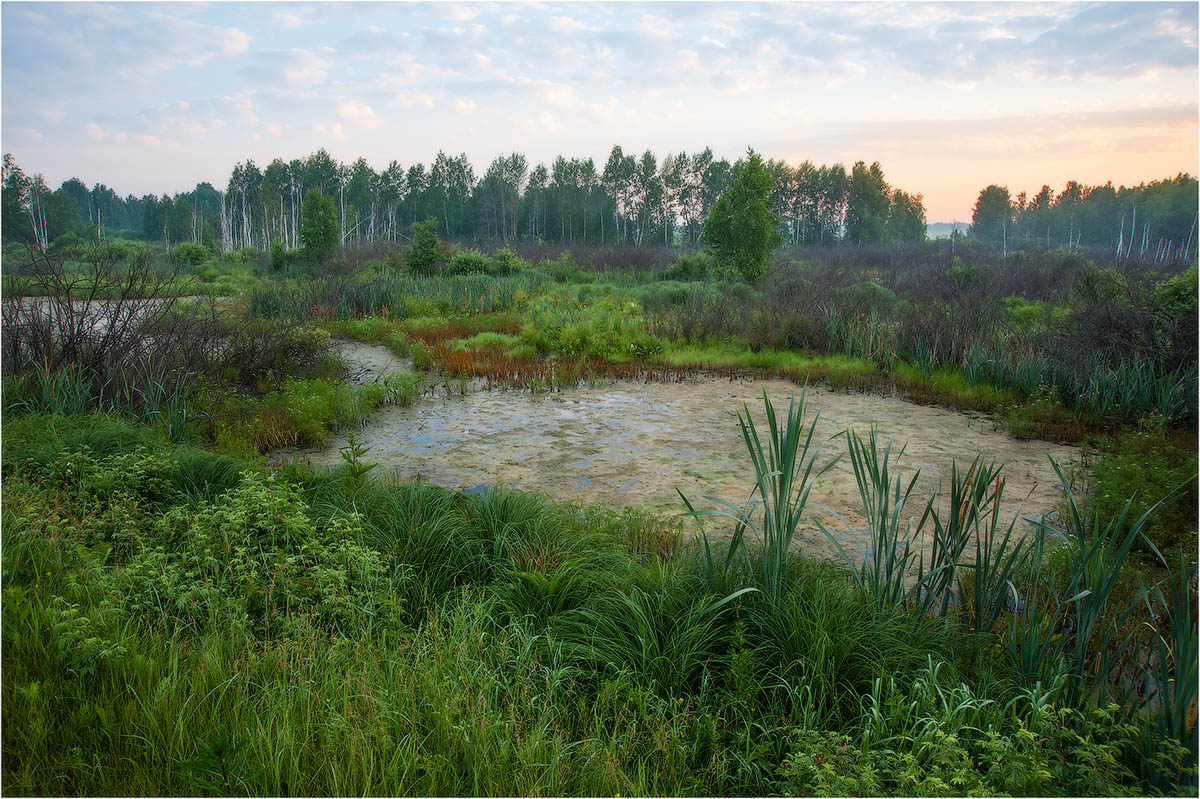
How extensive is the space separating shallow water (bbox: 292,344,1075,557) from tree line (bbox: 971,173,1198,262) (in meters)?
22.8

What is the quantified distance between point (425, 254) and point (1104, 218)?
61.1 m

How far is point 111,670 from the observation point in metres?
2.76

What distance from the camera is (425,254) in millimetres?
25016

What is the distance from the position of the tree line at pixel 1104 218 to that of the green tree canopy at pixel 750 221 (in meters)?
15.1

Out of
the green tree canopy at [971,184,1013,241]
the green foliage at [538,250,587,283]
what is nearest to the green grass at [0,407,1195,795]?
the green foliage at [538,250,587,283]

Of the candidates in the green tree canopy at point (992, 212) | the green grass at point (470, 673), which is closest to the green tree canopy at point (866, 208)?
the green tree canopy at point (992, 212)

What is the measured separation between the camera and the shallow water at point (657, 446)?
645 cm

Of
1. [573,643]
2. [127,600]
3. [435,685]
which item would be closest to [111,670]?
[127,600]

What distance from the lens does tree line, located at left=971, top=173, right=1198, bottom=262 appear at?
38.7 m

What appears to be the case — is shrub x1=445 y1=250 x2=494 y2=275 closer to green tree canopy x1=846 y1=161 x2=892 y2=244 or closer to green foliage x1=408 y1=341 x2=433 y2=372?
green foliage x1=408 y1=341 x2=433 y2=372

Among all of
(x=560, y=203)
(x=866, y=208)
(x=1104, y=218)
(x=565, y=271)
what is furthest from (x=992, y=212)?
(x=565, y=271)

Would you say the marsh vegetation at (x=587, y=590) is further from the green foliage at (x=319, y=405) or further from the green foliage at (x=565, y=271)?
the green foliage at (x=565, y=271)

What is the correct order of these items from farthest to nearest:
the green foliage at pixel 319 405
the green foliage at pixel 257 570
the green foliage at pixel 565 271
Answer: the green foliage at pixel 565 271 < the green foliage at pixel 319 405 < the green foliage at pixel 257 570

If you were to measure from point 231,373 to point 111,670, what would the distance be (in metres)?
7.69
